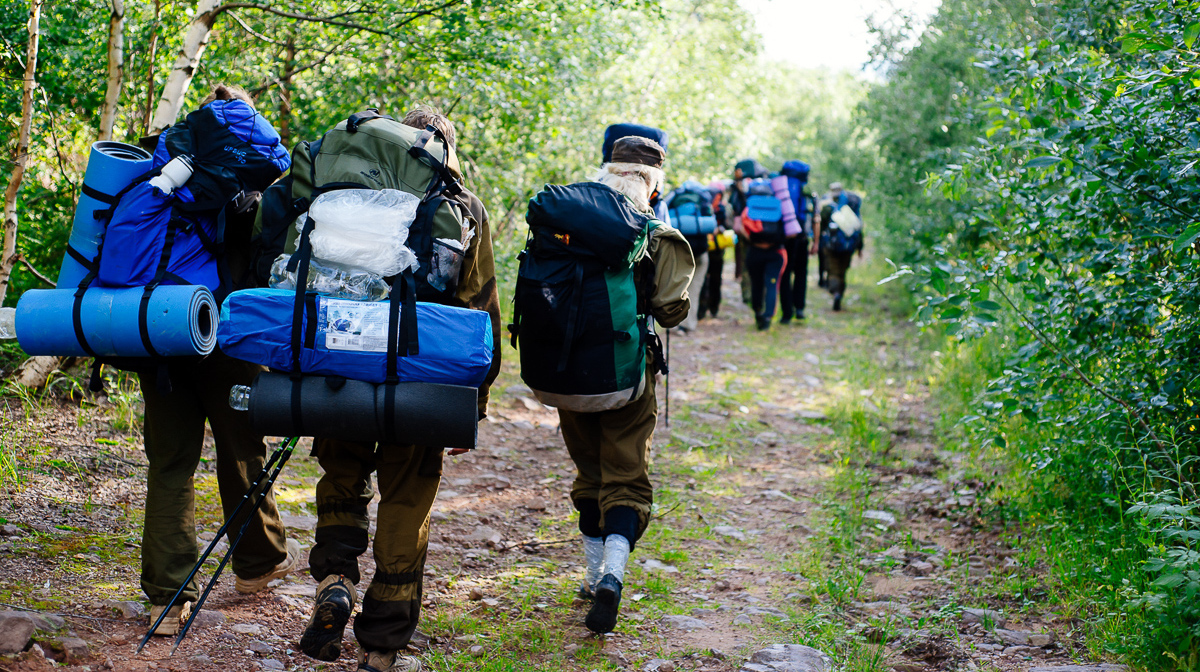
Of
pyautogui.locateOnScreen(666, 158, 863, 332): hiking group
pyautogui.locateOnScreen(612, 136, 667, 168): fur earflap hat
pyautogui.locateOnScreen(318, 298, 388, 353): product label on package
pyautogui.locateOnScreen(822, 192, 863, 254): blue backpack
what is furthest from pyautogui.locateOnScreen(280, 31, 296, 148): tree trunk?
pyautogui.locateOnScreen(822, 192, 863, 254): blue backpack

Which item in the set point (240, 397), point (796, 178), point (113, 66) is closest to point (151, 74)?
point (113, 66)

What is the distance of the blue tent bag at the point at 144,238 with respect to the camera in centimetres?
328

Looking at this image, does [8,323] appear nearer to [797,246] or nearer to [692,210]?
[692,210]

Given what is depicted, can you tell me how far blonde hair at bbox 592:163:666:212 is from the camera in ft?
14.0

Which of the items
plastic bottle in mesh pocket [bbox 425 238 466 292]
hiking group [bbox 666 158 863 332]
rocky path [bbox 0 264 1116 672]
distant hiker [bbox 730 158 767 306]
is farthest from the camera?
distant hiker [bbox 730 158 767 306]

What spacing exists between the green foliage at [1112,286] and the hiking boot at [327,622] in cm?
292

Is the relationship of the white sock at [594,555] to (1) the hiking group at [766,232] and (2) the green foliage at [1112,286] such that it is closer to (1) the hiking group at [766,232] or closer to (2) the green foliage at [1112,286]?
(2) the green foliage at [1112,286]

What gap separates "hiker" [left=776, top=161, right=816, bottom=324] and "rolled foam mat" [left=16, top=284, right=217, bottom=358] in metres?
9.28

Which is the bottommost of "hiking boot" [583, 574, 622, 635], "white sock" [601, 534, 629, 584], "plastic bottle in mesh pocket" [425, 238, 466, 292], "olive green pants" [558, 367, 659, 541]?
"hiking boot" [583, 574, 622, 635]

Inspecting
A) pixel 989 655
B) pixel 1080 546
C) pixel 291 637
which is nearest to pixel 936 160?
pixel 1080 546

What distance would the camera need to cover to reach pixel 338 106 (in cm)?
771

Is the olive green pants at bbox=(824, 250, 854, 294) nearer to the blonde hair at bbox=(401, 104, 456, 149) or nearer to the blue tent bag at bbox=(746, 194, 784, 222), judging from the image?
the blue tent bag at bbox=(746, 194, 784, 222)

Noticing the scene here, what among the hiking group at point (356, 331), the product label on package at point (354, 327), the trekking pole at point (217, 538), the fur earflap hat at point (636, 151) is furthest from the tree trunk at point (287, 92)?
the product label on package at point (354, 327)

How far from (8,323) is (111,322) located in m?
0.58
